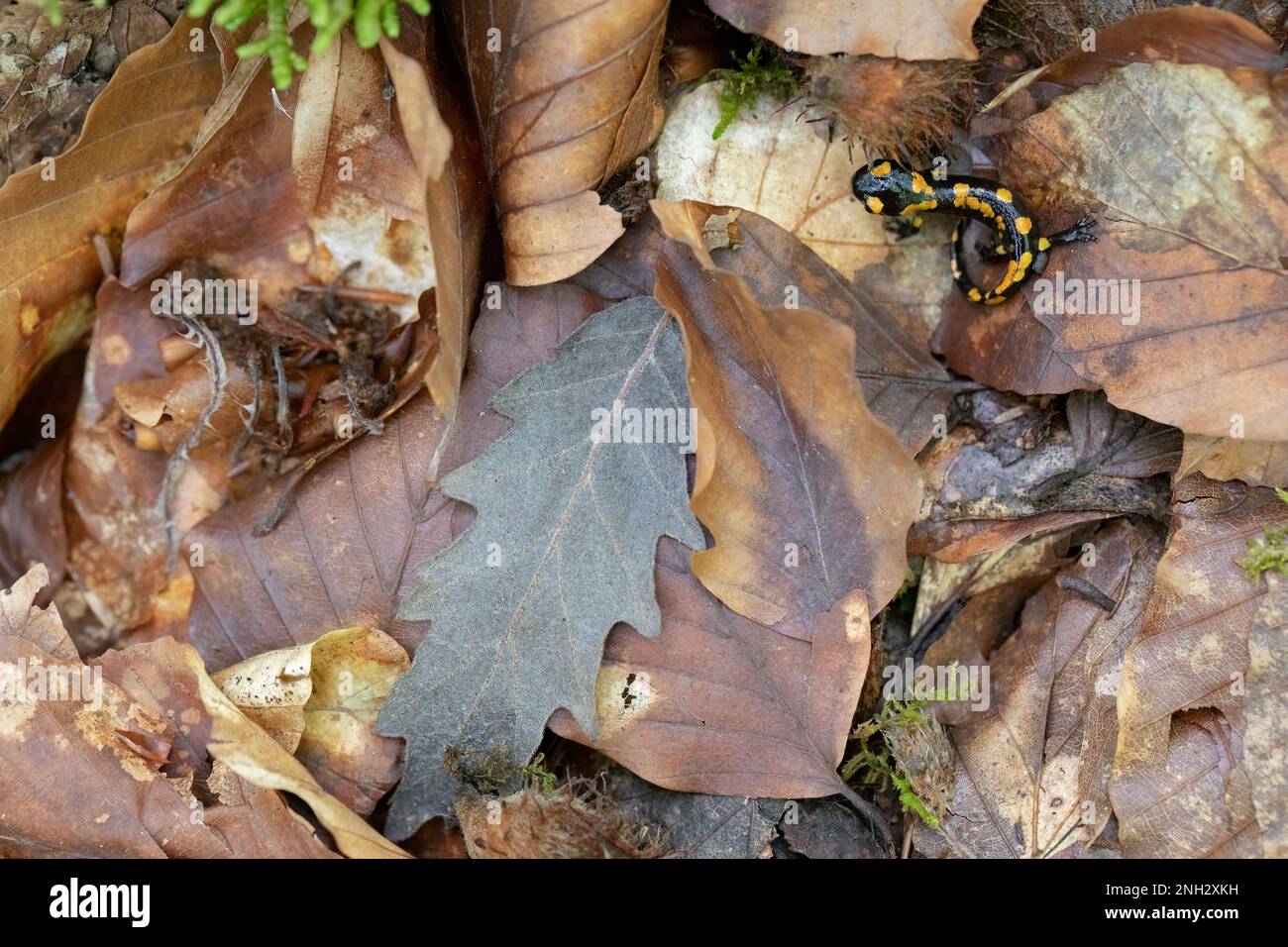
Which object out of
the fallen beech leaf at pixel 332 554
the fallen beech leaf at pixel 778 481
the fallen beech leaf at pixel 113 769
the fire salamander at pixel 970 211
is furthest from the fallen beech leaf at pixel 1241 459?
the fallen beech leaf at pixel 113 769

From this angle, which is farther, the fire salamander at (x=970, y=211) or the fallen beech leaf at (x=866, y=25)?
the fire salamander at (x=970, y=211)

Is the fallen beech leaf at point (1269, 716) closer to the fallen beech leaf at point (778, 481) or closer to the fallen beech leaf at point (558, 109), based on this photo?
the fallen beech leaf at point (778, 481)

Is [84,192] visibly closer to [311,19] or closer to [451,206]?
[311,19]

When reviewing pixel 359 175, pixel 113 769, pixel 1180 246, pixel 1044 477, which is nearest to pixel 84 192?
pixel 359 175

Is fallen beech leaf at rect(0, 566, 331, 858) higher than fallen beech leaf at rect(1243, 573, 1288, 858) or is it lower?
higher

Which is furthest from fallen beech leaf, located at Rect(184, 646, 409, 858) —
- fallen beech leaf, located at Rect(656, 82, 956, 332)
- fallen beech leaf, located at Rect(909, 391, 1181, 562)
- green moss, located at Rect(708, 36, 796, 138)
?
green moss, located at Rect(708, 36, 796, 138)

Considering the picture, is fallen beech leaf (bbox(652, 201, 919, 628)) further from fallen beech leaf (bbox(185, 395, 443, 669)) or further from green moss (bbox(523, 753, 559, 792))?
fallen beech leaf (bbox(185, 395, 443, 669))
